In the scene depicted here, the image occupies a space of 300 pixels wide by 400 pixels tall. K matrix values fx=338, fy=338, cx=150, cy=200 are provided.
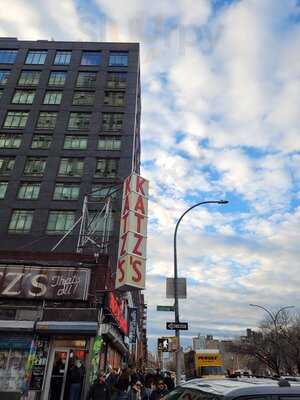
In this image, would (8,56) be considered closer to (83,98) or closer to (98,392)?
(83,98)

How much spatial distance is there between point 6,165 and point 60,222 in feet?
40.3

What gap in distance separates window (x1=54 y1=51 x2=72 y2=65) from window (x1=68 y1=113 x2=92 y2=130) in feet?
37.8

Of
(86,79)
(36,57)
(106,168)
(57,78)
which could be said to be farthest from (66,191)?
(36,57)

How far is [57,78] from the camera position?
55.8m

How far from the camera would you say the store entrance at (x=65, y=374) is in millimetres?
14737

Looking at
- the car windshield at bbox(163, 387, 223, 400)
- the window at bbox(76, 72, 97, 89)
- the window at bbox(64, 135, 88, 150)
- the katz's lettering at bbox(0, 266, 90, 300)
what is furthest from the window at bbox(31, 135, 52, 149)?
the car windshield at bbox(163, 387, 223, 400)

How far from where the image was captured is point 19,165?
47438 millimetres

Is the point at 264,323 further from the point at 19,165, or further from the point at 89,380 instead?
the point at 89,380

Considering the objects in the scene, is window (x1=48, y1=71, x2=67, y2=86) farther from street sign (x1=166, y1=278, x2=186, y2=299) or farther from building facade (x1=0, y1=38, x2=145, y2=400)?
street sign (x1=166, y1=278, x2=186, y2=299)

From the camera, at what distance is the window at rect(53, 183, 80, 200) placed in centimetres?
4556

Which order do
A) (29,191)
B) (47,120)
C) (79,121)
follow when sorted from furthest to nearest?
(79,121) < (47,120) < (29,191)

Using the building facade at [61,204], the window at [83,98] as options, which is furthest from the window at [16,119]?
the window at [83,98]

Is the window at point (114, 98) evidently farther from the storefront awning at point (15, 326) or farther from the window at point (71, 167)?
the storefront awning at point (15, 326)

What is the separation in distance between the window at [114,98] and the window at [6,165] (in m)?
16.8
